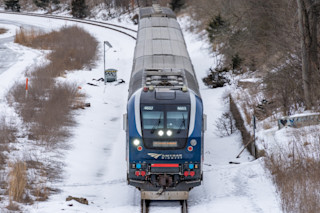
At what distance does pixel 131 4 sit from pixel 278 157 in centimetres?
4977

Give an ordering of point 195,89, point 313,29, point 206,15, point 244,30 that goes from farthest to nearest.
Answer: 1. point 206,15
2. point 244,30
3. point 313,29
4. point 195,89

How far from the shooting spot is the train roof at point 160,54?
15.0 metres

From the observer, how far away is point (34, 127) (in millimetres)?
19906

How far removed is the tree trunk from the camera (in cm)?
1950

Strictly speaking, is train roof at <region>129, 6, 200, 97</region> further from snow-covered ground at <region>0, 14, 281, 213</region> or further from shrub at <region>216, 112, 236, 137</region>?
shrub at <region>216, 112, 236, 137</region>

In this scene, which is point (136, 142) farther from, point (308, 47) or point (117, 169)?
point (308, 47)

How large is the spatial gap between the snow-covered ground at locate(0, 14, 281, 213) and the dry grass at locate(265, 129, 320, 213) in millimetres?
374

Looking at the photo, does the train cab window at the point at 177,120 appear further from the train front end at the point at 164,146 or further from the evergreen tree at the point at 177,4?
the evergreen tree at the point at 177,4

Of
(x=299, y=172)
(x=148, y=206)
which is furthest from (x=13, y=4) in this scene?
(x=299, y=172)

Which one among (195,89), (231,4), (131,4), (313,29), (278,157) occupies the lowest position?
(278,157)

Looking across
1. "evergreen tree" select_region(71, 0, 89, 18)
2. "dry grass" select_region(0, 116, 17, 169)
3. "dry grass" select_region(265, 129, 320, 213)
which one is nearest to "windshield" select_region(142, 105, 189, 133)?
"dry grass" select_region(265, 129, 320, 213)

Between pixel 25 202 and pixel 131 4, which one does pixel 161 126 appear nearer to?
pixel 25 202

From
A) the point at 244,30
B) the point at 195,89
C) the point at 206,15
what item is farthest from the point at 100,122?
the point at 206,15

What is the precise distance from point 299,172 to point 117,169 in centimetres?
677
